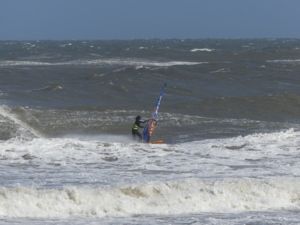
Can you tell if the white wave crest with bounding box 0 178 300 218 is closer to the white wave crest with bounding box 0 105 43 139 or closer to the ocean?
the ocean

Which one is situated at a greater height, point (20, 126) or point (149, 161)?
point (149, 161)

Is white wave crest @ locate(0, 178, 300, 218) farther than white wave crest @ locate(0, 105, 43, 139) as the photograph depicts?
No

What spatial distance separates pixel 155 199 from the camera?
471 inches

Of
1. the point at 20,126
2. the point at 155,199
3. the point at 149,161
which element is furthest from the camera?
the point at 20,126

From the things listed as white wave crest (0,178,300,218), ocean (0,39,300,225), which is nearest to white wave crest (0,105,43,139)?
ocean (0,39,300,225)

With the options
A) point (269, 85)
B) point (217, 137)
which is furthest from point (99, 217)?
point (269, 85)

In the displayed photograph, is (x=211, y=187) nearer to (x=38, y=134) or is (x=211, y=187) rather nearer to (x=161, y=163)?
(x=161, y=163)

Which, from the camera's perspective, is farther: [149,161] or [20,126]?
[20,126]

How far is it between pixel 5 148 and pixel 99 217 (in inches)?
256

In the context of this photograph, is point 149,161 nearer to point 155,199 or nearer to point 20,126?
point 155,199

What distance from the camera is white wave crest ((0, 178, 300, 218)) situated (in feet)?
37.0

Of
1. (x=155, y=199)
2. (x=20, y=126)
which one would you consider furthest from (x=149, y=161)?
(x=20, y=126)

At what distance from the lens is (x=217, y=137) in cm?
2078

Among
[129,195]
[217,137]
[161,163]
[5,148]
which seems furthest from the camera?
[217,137]
